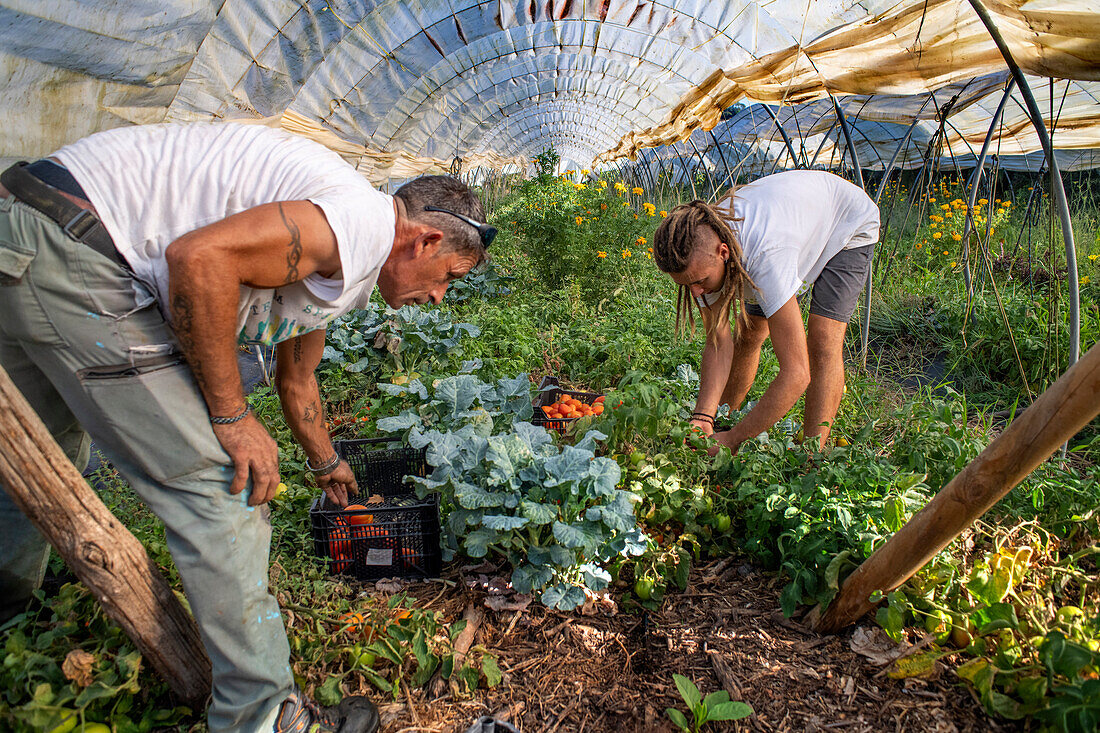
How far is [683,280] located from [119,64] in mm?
3292

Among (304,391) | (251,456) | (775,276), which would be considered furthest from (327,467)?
(775,276)

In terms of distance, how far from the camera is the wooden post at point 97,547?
1.42 m

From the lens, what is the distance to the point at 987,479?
1.50 metres

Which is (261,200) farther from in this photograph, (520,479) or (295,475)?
(295,475)

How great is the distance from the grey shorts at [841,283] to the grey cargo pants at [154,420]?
2423 mm

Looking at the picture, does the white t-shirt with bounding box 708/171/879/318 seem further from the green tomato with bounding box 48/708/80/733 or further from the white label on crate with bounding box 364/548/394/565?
the green tomato with bounding box 48/708/80/733

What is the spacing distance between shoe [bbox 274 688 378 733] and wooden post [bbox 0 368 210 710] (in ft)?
1.01

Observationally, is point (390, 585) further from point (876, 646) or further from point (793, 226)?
point (793, 226)

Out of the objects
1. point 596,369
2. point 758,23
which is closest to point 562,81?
point 758,23

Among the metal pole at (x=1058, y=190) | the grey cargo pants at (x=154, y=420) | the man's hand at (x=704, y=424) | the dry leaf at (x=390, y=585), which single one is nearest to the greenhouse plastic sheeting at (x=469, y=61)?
the metal pole at (x=1058, y=190)

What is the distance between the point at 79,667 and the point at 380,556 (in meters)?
0.91

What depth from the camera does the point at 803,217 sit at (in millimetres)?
2742

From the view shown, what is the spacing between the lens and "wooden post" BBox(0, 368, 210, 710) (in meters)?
1.42

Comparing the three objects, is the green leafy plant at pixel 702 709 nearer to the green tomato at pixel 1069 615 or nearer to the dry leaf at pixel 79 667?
the green tomato at pixel 1069 615
